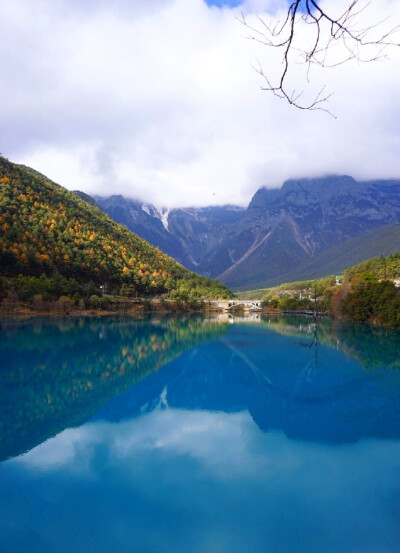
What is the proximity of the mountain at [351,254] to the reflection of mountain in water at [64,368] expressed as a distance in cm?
13168

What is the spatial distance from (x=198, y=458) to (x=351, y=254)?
182689 mm

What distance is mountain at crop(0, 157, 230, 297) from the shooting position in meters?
58.3

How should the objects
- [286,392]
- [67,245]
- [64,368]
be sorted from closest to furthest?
[286,392] → [64,368] → [67,245]

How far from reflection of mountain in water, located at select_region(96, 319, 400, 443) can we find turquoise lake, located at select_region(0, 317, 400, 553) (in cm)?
10

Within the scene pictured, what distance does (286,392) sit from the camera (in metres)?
17.7

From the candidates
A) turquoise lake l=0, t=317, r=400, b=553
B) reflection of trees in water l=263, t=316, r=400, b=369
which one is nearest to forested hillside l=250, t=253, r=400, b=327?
reflection of trees in water l=263, t=316, r=400, b=369

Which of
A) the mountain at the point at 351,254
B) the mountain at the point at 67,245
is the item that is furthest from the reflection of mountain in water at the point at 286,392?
the mountain at the point at 351,254

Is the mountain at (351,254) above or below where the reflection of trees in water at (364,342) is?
above

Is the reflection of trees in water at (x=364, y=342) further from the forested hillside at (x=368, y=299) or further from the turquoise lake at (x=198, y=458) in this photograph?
the forested hillside at (x=368, y=299)

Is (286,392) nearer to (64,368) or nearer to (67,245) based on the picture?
(64,368)

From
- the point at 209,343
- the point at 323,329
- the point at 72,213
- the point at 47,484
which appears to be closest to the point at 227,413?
the point at 47,484

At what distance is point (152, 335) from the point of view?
3794cm

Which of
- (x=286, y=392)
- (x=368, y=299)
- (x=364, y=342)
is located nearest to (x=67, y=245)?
(x=368, y=299)

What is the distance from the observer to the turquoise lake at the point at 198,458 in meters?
6.70
